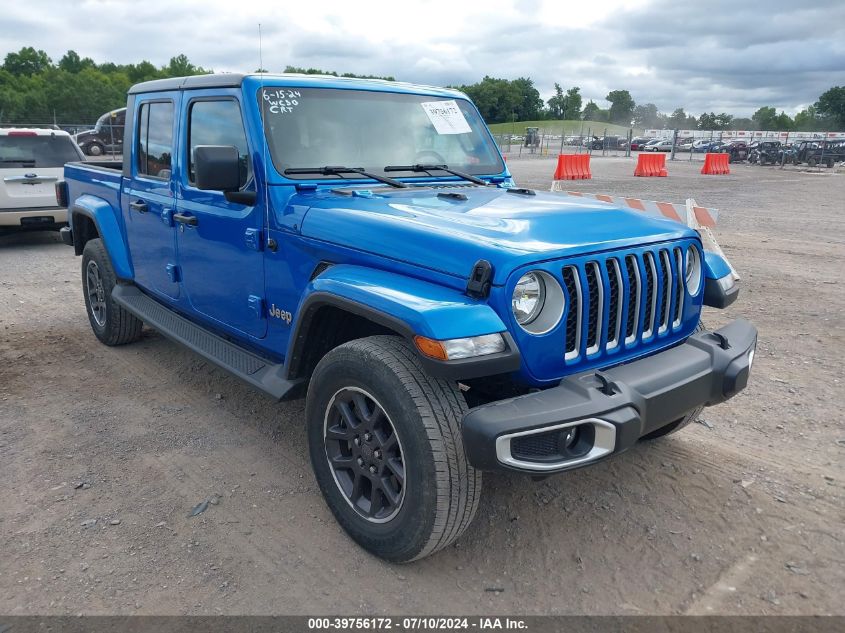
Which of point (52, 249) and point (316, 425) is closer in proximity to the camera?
point (316, 425)

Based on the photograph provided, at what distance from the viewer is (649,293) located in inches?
119

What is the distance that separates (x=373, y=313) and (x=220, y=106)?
6.37 feet

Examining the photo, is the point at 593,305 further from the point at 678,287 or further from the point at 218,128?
the point at 218,128

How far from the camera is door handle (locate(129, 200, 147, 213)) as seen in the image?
464 cm

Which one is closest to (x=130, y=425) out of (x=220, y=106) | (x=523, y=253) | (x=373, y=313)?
(x=220, y=106)

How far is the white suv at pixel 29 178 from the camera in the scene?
9.59 metres

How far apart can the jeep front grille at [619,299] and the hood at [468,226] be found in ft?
0.28

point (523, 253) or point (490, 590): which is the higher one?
point (523, 253)

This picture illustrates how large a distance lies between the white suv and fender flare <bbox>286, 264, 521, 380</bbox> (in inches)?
335

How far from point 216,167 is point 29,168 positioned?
8.21 meters

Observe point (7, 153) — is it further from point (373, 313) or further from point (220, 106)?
point (373, 313)

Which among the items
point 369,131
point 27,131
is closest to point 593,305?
point 369,131

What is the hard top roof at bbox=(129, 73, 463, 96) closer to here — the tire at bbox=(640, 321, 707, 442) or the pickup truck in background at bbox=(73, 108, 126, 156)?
the tire at bbox=(640, 321, 707, 442)

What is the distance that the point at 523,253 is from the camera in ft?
8.42
